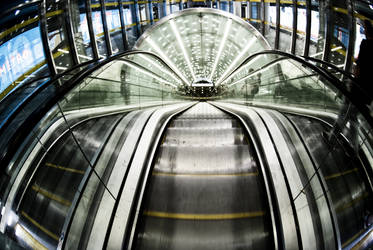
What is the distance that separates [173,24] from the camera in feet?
41.7

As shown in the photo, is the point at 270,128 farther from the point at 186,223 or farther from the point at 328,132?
Result: the point at 186,223

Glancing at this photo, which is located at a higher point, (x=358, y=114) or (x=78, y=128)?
(x=358, y=114)

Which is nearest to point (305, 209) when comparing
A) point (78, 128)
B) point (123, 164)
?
point (123, 164)

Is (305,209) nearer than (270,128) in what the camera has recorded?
Yes

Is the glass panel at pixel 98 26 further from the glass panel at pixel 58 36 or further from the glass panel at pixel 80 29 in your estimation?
the glass panel at pixel 58 36

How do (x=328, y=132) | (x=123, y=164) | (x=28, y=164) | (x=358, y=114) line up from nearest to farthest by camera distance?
(x=358, y=114) < (x=28, y=164) < (x=328, y=132) < (x=123, y=164)

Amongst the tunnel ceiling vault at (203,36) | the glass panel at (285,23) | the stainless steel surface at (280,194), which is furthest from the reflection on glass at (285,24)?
the stainless steel surface at (280,194)

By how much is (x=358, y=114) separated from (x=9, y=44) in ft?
18.4

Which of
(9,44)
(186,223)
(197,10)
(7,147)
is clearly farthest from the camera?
(197,10)

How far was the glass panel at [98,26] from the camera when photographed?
25.6 feet

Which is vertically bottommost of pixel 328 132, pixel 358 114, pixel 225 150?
pixel 225 150

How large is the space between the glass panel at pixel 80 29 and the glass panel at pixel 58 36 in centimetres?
45

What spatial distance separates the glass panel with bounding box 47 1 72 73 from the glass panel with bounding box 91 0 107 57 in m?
1.54

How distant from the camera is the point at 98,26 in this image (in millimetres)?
8258
